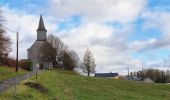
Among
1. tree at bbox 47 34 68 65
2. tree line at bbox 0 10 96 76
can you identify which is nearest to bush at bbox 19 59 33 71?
tree line at bbox 0 10 96 76

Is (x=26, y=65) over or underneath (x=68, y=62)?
underneath

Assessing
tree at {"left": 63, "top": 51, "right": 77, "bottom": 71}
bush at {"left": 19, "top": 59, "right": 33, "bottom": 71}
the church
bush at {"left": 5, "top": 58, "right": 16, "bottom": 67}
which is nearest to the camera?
bush at {"left": 5, "top": 58, "right": 16, "bottom": 67}

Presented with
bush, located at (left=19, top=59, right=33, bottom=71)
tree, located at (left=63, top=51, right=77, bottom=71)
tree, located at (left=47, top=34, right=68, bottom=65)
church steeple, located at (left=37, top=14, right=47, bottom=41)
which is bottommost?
bush, located at (left=19, top=59, right=33, bottom=71)

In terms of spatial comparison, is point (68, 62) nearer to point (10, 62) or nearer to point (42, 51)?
point (42, 51)

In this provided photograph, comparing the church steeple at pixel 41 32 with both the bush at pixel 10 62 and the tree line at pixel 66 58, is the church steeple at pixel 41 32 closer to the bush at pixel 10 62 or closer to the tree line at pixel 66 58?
the tree line at pixel 66 58

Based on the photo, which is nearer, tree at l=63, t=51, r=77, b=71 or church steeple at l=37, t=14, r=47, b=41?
tree at l=63, t=51, r=77, b=71

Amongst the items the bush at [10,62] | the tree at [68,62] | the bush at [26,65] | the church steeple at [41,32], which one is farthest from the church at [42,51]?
the bush at [10,62]

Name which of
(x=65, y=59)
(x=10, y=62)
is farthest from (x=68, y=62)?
(x=10, y=62)

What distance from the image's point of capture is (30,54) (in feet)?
475

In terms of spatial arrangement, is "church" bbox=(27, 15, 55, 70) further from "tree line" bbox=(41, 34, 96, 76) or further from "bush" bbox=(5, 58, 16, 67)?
"bush" bbox=(5, 58, 16, 67)

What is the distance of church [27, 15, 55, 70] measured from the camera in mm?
134000

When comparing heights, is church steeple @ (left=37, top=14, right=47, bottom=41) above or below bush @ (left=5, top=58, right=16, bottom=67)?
above

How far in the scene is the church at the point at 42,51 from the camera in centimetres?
13400

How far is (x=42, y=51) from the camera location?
451 feet
